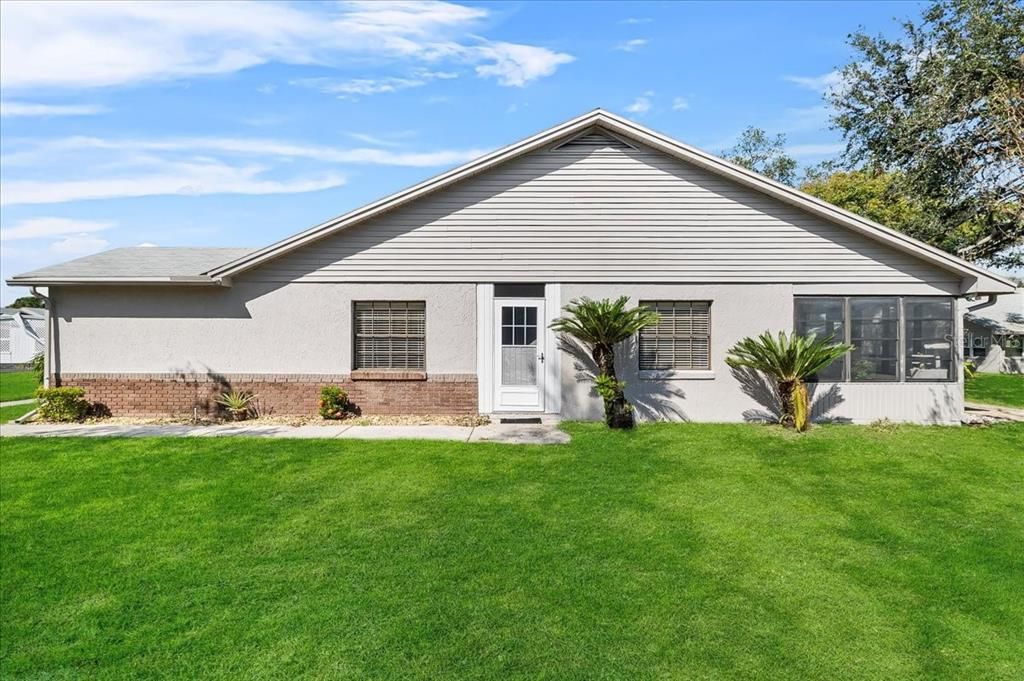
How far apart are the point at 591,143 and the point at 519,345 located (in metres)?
4.15

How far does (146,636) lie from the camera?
13.5 ft

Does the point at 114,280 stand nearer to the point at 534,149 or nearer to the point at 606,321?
the point at 534,149

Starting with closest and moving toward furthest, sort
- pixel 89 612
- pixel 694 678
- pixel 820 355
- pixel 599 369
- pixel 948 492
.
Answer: pixel 694 678, pixel 89 612, pixel 948 492, pixel 820 355, pixel 599 369

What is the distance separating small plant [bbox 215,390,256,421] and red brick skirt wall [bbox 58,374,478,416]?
0.35ft

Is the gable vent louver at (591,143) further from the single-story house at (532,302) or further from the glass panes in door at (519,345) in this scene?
the glass panes in door at (519,345)

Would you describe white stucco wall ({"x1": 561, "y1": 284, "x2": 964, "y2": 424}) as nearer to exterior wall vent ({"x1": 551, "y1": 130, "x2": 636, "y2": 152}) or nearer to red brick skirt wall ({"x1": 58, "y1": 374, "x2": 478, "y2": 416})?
red brick skirt wall ({"x1": 58, "y1": 374, "x2": 478, "y2": 416})

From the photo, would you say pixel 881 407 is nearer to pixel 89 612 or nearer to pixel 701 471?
pixel 701 471

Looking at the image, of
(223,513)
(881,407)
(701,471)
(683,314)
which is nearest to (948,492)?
(701,471)

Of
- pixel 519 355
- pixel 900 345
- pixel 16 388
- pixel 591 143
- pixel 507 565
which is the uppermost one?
pixel 591 143

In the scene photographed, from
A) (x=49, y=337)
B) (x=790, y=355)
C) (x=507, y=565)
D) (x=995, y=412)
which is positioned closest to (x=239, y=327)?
(x=49, y=337)

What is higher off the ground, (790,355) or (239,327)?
(239,327)

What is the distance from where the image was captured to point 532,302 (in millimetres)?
11539

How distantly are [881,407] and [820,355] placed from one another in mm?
2115

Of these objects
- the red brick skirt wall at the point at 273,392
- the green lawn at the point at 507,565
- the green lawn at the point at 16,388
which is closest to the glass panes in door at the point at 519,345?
the red brick skirt wall at the point at 273,392
